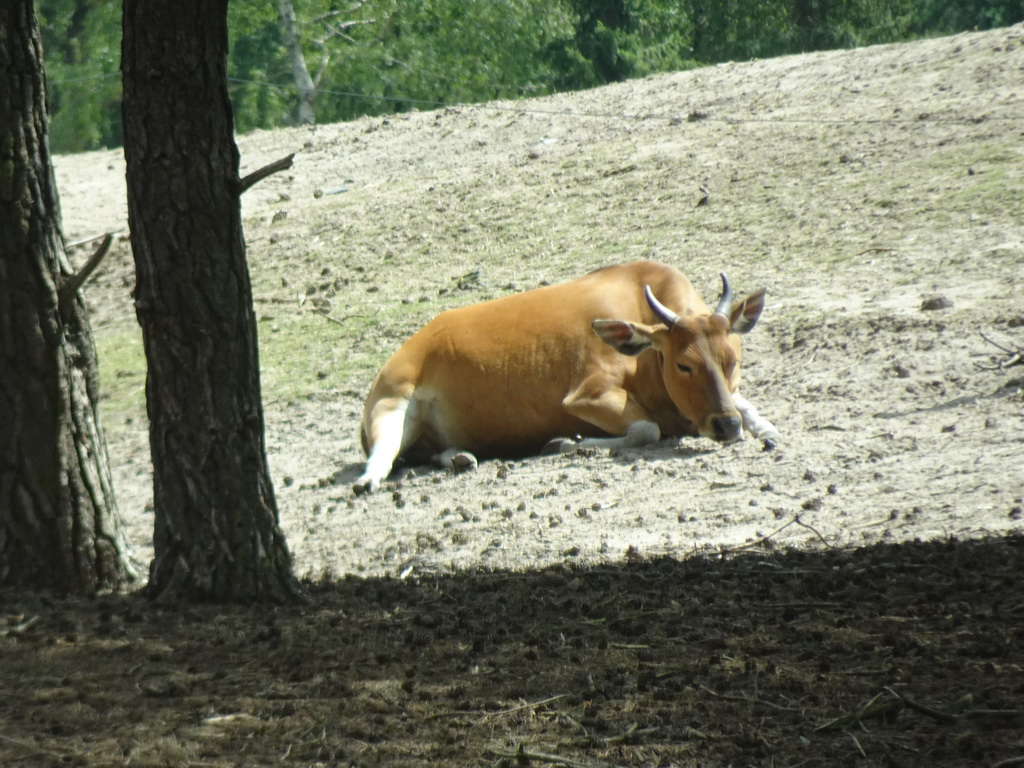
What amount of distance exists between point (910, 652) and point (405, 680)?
60.2 inches

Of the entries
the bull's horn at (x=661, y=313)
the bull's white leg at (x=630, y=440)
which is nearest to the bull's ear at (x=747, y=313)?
the bull's horn at (x=661, y=313)

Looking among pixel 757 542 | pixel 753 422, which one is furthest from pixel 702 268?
pixel 757 542

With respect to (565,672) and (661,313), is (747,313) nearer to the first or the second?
(661,313)

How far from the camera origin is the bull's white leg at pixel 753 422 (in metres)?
8.09

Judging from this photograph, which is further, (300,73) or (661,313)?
(300,73)

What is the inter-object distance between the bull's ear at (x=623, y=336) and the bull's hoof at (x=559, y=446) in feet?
2.27

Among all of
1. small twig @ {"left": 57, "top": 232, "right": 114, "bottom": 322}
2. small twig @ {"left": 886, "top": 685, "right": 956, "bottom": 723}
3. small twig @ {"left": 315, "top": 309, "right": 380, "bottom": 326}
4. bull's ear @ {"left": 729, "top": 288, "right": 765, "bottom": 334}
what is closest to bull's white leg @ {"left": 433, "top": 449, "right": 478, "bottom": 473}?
bull's ear @ {"left": 729, "top": 288, "right": 765, "bottom": 334}

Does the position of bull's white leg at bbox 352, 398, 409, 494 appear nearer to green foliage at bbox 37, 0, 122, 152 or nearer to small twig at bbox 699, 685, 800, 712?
small twig at bbox 699, 685, 800, 712

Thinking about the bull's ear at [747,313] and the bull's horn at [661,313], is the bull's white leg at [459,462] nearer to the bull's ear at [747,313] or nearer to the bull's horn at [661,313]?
the bull's horn at [661,313]

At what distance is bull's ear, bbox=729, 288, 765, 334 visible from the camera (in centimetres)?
880

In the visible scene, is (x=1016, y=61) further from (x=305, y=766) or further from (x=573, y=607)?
(x=305, y=766)

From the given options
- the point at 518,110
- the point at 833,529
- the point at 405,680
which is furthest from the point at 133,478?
the point at 518,110

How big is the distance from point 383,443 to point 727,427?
7.61 feet

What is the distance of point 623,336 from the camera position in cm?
880
